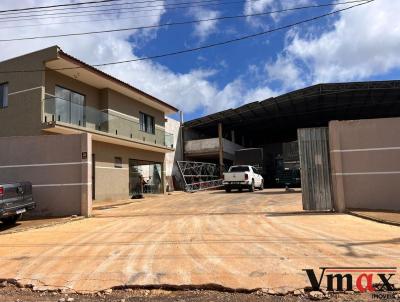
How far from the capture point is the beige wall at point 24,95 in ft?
64.2

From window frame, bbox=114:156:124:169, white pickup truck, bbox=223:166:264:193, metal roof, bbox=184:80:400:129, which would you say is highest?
metal roof, bbox=184:80:400:129

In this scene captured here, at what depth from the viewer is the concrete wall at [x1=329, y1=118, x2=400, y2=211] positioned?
13.2 meters

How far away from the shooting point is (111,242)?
30.4 feet

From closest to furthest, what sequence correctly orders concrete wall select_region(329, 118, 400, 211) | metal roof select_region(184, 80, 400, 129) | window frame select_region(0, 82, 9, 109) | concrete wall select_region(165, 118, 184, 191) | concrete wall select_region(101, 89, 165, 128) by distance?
concrete wall select_region(329, 118, 400, 211) → window frame select_region(0, 82, 9, 109) → concrete wall select_region(101, 89, 165, 128) → metal roof select_region(184, 80, 400, 129) → concrete wall select_region(165, 118, 184, 191)

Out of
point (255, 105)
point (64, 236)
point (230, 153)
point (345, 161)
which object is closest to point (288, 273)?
point (64, 236)

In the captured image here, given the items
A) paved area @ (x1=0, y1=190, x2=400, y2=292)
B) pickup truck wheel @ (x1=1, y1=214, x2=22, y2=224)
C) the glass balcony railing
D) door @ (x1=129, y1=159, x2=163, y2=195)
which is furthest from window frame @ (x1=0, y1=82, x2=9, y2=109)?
paved area @ (x1=0, y1=190, x2=400, y2=292)

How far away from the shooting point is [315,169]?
14.1 m

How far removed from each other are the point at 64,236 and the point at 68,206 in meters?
4.26

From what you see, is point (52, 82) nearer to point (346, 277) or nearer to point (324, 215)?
point (324, 215)

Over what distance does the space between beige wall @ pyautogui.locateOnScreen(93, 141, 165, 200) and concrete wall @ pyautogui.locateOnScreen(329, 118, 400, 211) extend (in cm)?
1393

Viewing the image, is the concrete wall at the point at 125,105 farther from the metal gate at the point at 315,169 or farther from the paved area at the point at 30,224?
the metal gate at the point at 315,169

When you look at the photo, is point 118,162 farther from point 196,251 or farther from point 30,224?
point 196,251

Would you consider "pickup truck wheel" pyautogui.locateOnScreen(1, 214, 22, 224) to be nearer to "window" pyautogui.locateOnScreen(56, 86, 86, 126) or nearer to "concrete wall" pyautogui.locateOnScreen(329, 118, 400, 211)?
"window" pyautogui.locateOnScreen(56, 86, 86, 126)

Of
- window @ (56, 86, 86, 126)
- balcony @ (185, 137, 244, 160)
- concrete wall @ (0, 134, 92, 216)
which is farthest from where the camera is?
balcony @ (185, 137, 244, 160)
